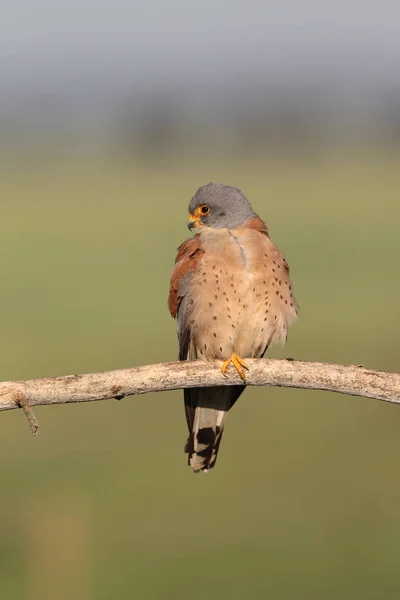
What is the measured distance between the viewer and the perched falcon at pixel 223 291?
324 inches

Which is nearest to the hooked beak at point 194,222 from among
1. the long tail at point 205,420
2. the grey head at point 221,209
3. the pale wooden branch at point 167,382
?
the grey head at point 221,209

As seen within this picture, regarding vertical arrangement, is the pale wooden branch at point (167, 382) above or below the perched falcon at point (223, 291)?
below

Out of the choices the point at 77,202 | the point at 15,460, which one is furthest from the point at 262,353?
the point at 77,202

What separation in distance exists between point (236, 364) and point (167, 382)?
83cm

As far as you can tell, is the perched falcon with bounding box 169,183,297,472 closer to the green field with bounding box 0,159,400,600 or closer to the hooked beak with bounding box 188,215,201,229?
the hooked beak with bounding box 188,215,201,229

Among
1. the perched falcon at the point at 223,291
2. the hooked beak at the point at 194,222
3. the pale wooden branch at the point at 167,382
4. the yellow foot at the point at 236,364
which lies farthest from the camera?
the hooked beak at the point at 194,222

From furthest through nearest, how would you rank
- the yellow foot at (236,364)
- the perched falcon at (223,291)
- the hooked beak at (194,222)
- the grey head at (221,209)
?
1. the hooked beak at (194,222)
2. the grey head at (221,209)
3. the perched falcon at (223,291)
4. the yellow foot at (236,364)

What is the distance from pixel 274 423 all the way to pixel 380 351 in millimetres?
4928

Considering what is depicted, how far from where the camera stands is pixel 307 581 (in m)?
17.2

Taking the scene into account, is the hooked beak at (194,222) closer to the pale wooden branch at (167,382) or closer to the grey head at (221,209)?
the grey head at (221,209)

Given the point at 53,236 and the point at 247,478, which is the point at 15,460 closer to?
the point at 247,478

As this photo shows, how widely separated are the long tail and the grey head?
114 centimetres

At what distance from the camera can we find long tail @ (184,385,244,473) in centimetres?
864

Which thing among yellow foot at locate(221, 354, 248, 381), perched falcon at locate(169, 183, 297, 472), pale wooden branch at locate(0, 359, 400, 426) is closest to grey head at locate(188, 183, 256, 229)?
perched falcon at locate(169, 183, 297, 472)
